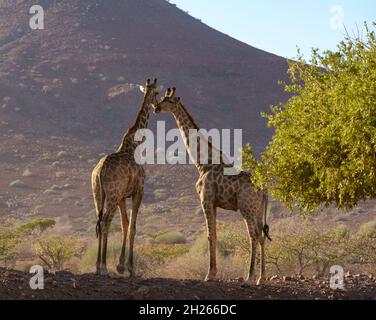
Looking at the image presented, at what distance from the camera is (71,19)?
101000mm

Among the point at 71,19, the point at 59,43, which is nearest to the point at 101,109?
the point at 59,43

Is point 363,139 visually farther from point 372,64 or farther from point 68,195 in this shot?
point 68,195

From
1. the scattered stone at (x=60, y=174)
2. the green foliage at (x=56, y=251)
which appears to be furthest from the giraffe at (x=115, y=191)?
the scattered stone at (x=60, y=174)

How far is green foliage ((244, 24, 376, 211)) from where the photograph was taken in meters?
13.4

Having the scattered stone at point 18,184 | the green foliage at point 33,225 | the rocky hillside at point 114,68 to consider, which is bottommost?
the green foliage at point 33,225

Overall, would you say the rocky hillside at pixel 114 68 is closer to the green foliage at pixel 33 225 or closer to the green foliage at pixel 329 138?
the green foliage at pixel 33 225

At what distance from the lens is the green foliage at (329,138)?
13.4 m

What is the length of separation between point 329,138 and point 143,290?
445cm

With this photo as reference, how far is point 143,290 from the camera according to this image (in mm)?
13492

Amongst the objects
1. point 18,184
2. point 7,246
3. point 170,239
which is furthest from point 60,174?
point 7,246

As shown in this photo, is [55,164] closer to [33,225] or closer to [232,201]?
[33,225]

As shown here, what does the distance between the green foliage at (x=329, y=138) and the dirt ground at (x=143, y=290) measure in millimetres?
1905

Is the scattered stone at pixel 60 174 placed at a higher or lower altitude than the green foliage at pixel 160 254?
higher

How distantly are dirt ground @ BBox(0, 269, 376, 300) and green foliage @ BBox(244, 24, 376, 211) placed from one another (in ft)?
6.25
